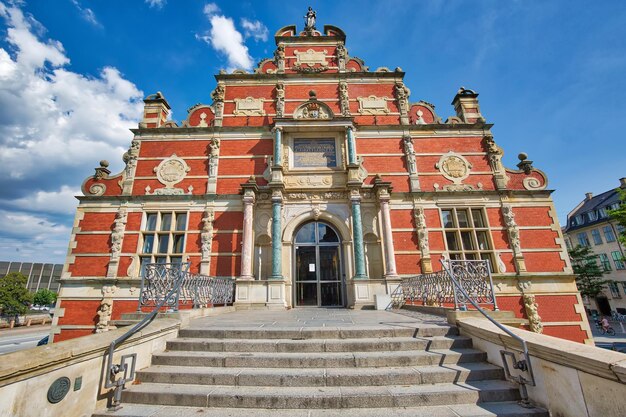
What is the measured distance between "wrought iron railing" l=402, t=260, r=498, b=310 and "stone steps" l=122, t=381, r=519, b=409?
1627 mm

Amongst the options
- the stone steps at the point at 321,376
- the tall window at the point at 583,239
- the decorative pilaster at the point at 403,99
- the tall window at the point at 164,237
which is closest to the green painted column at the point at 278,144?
the tall window at the point at 164,237

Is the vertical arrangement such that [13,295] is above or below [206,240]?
below

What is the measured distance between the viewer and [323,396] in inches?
116

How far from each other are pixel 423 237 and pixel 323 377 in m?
8.53

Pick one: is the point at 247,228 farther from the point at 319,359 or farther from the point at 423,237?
the point at 319,359

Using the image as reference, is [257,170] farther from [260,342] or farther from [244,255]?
[260,342]

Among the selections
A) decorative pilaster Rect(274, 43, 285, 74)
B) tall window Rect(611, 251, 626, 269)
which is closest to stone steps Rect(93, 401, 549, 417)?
decorative pilaster Rect(274, 43, 285, 74)

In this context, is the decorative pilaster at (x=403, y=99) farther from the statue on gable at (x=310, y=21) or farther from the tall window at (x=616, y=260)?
the tall window at (x=616, y=260)

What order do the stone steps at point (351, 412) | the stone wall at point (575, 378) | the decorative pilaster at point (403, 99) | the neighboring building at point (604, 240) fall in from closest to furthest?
the stone wall at point (575, 378) < the stone steps at point (351, 412) < the decorative pilaster at point (403, 99) < the neighboring building at point (604, 240)

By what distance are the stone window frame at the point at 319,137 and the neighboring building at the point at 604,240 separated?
34.4 meters

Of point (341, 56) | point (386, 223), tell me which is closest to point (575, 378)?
point (386, 223)

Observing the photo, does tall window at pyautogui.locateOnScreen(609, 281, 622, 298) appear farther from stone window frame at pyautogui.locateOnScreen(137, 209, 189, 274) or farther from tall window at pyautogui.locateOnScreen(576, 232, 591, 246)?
stone window frame at pyautogui.locateOnScreen(137, 209, 189, 274)

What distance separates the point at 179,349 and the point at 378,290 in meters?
6.83

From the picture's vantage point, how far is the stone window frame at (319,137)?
11.4 metres
